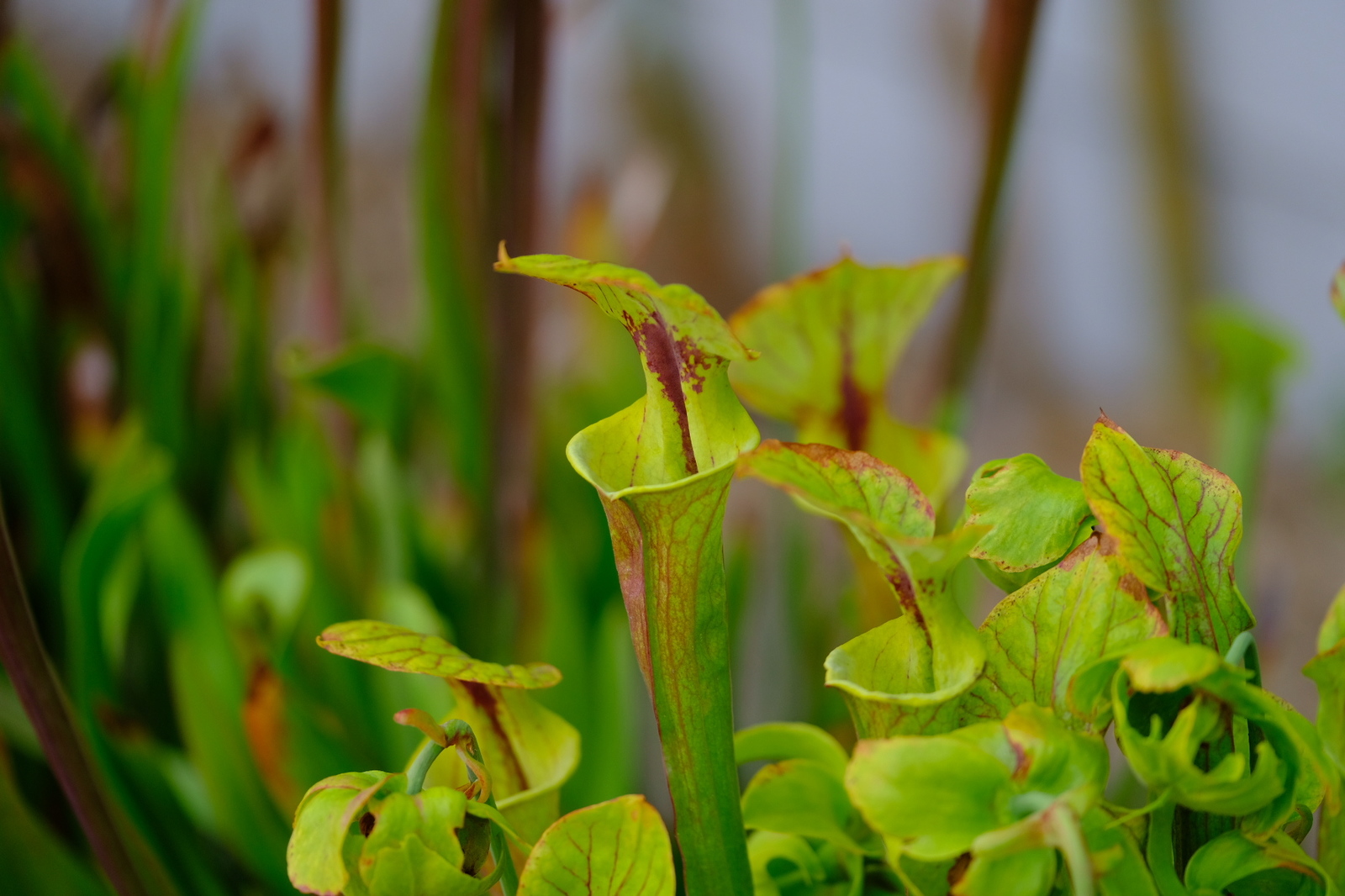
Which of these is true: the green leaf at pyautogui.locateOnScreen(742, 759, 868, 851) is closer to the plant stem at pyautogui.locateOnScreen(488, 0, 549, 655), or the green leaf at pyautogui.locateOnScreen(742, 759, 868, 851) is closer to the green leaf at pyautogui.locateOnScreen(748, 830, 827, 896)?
the green leaf at pyautogui.locateOnScreen(748, 830, 827, 896)

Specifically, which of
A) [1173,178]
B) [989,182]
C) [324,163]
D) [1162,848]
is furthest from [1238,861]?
[1173,178]

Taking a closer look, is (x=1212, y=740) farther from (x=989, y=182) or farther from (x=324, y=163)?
(x=324, y=163)

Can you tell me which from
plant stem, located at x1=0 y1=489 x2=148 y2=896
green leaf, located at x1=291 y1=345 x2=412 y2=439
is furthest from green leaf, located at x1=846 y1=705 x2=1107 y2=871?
green leaf, located at x1=291 y1=345 x2=412 y2=439

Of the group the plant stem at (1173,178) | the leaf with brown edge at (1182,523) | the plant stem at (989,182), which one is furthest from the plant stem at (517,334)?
the plant stem at (1173,178)

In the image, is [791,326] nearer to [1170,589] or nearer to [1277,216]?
[1170,589]

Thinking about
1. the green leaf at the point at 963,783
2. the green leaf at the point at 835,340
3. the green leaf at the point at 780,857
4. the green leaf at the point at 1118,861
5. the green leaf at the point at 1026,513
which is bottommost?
the green leaf at the point at 780,857

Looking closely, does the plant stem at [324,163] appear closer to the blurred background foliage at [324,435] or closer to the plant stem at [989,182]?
the blurred background foliage at [324,435]
